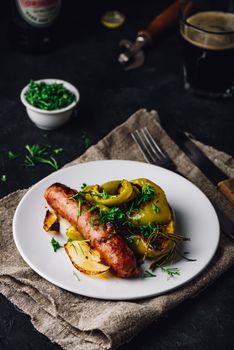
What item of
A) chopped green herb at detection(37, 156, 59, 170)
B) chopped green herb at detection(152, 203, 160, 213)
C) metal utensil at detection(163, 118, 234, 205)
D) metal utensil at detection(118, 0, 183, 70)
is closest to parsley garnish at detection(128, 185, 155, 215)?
chopped green herb at detection(152, 203, 160, 213)

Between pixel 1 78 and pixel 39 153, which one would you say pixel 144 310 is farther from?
pixel 1 78

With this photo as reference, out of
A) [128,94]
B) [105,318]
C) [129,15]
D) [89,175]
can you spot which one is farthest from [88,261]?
[129,15]

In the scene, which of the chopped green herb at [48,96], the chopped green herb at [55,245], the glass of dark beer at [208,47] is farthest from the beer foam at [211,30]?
the chopped green herb at [55,245]

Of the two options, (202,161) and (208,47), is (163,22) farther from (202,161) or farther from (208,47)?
(202,161)

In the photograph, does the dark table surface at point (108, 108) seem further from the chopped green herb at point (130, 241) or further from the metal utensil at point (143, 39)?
the chopped green herb at point (130, 241)

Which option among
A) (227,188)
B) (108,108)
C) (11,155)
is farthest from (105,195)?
(108,108)
